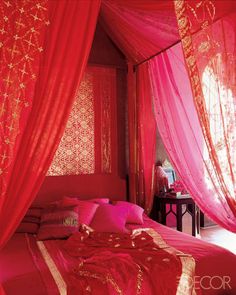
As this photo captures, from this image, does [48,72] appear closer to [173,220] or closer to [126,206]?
[126,206]

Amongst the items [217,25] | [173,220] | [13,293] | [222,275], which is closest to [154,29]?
[217,25]

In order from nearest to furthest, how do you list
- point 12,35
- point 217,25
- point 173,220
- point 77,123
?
1. point 12,35
2. point 217,25
3. point 77,123
4. point 173,220

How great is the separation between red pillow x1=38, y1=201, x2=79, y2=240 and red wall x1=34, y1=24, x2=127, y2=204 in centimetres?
58

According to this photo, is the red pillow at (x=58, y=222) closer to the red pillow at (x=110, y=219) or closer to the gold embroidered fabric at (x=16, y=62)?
the red pillow at (x=110, y=219)

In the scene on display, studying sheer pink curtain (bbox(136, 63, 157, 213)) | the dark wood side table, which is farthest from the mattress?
the dark wood side table

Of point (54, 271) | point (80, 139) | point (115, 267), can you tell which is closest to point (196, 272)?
point (115, 267)

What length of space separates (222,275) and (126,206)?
1.52 metres

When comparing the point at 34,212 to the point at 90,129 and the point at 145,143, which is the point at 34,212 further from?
the point at 145,143

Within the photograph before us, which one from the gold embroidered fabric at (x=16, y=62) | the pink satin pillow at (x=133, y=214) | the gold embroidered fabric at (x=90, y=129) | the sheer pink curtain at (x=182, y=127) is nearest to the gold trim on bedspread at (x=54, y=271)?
the gold embroidered fabric at (x=16, y=62)

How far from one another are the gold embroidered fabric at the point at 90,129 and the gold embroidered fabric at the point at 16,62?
2.19 m

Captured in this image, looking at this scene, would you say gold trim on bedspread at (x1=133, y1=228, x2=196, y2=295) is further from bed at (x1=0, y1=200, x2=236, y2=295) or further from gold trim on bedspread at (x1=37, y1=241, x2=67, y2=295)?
gold trim on bedspread at (x1=37, y1=241, x2=67, y2=295)

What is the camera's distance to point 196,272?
2568 mm

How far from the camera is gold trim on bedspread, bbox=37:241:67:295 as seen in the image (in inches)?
87.9

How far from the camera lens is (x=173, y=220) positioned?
218 inches
